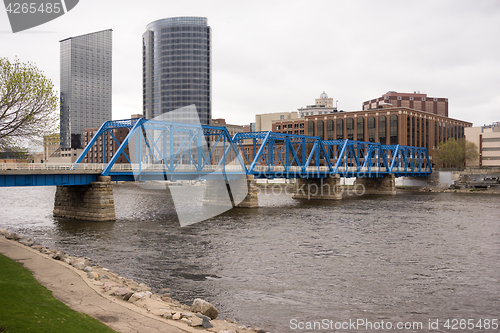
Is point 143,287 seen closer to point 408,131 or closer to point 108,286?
point 108,286

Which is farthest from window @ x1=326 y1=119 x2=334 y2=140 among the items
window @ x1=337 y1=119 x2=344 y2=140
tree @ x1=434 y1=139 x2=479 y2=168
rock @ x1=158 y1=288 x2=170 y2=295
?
rock @ x1=158 y1=288 x2=170 y2=295

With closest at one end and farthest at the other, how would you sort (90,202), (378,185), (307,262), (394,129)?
(307,262) → (90,202) → (378,185) → (394,129)

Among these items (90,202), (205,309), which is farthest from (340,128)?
(205,309)

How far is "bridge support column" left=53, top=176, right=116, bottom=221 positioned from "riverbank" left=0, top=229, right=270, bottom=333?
27.2m

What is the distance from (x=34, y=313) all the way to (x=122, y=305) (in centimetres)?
350

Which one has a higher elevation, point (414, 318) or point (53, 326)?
point (53, 326)

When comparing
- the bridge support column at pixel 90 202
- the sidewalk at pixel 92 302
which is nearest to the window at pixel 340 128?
the bridge support column at pixel 90 202

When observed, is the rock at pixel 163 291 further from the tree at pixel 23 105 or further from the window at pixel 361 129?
the window at pixel 361 129

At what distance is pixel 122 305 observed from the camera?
1605cm

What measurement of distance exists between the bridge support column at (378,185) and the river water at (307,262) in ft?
178

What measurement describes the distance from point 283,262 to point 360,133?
434ft

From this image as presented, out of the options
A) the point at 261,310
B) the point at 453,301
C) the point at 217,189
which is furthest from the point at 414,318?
the point at 217,189

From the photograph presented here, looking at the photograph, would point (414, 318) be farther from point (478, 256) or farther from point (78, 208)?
point (78, 208)

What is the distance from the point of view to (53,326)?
40.4 ft
